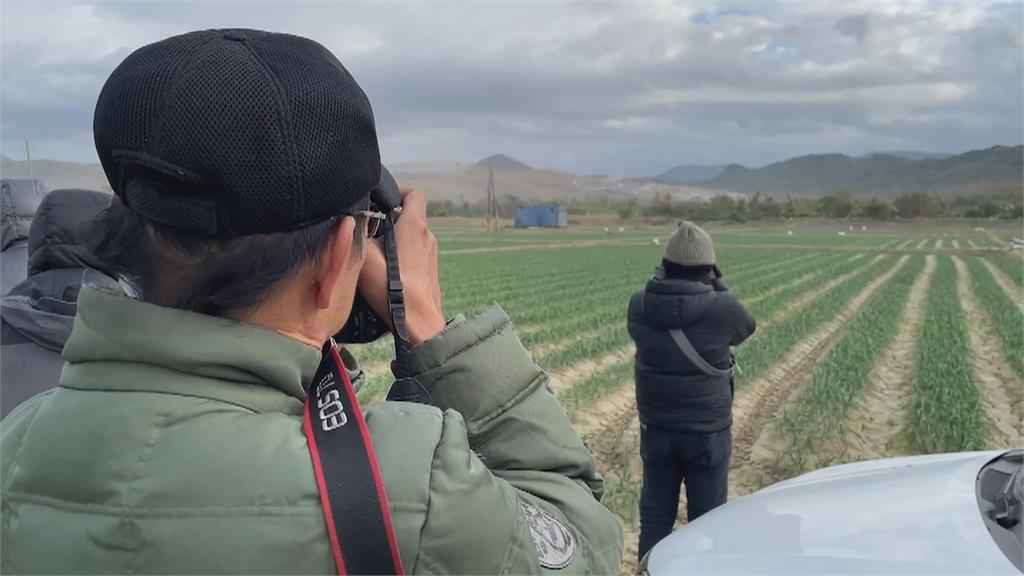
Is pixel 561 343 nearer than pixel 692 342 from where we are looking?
No

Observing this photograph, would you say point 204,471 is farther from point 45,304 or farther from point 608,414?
point 608,414

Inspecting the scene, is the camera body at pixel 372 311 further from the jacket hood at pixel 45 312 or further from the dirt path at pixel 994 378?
the dirt path at pixel 994 378

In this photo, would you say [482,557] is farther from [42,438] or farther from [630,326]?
[630,326]

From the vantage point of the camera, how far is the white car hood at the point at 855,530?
2.27 meters

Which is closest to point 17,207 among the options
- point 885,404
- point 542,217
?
point 885,404

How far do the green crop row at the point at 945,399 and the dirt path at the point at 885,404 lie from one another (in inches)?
7.3

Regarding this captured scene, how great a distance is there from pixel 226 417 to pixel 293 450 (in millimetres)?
89

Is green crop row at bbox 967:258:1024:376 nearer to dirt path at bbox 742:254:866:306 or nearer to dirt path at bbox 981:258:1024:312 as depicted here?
dirt path at bbox 981:258:1024:312

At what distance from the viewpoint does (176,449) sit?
972mm

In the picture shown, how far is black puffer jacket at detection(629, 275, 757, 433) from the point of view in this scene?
4.43 m

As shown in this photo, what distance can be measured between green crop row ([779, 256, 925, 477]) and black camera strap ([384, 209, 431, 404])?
6.50m

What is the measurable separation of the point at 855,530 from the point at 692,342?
6.64 ft

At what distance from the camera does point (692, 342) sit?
4.48 m

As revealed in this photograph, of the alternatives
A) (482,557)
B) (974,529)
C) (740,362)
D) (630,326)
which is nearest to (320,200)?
(482,557)
